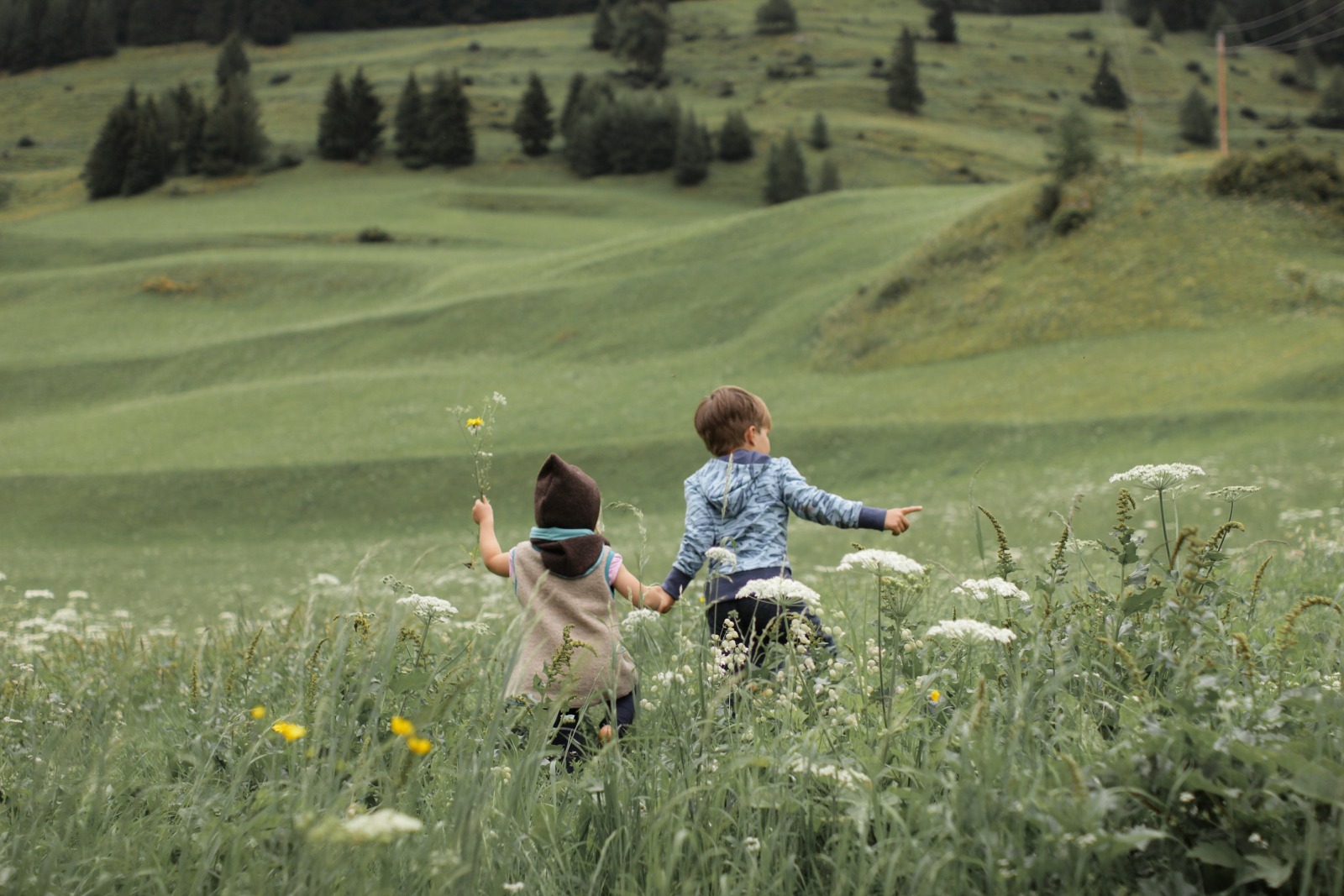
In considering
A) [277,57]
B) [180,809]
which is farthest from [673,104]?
[180,809]

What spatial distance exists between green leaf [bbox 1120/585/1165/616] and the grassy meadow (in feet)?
0.12

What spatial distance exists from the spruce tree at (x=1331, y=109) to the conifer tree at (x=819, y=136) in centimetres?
5833

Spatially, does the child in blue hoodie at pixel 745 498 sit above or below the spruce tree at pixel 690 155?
below

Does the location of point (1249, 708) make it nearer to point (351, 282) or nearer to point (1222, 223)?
point (1222, 223)

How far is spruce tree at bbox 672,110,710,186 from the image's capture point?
3802 inches

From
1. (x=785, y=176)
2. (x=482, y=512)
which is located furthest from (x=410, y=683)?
(x=785, y=176)

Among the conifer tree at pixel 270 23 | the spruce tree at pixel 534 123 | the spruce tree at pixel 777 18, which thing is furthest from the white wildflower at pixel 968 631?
the conifer tree at pixel 270 23

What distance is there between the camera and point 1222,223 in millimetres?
35562

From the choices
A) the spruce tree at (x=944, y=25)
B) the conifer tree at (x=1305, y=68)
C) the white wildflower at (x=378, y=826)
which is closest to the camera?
the white wildflower at (x=378, y=826)

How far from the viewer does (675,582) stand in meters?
Answer: 4.47

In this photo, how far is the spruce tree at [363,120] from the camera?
102000mm

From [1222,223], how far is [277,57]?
158 meters

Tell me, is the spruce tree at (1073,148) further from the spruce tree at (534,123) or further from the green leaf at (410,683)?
the spruce tree at (534,123)

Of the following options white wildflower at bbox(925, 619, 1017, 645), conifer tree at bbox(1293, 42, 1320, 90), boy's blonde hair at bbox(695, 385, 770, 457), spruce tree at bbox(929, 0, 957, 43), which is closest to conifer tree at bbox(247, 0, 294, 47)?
spruce tree at bbox(929, 0, 957, 43)
